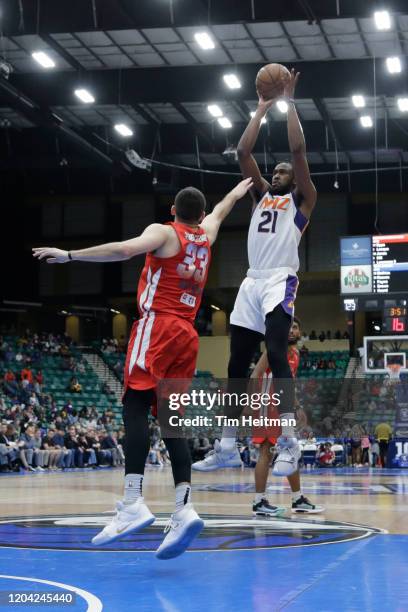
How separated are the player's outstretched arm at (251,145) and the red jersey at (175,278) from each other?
3.07 ft

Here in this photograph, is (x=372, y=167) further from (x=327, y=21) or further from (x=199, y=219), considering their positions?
(x=199, y=219)

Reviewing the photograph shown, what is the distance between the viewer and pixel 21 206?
38688 mm

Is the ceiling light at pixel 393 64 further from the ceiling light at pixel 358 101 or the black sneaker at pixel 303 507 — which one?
the black sneaker at pixel 303 507

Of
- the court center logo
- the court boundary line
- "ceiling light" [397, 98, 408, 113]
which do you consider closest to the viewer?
the court boundary line

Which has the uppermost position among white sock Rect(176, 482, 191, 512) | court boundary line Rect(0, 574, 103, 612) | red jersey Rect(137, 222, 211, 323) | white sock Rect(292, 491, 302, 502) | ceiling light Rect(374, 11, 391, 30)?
ceiling light Rect(374, 11, 391, 30)

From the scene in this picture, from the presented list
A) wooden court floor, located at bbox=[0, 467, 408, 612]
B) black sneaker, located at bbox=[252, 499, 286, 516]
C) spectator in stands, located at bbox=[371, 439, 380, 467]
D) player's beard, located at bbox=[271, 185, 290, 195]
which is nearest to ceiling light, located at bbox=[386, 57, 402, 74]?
spectator in stands, located at bbox=[371, 439, 380, 467]

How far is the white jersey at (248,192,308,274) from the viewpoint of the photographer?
6.27 meters

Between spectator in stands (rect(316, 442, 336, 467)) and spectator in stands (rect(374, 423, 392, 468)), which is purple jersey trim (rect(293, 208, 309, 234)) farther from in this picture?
spectator in stands (rect(374, 423, 392, 468))

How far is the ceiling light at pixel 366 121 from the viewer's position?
1003 inches

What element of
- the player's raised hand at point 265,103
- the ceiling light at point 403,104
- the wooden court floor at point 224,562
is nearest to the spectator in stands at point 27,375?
the ceiling light at point 403,104

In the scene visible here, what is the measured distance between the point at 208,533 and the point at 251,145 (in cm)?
307

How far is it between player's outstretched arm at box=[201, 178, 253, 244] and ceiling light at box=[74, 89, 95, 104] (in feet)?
56.1

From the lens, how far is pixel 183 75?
2205 centimetres

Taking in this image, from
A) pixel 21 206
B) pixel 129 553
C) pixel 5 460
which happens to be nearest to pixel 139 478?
pixel 129 553
